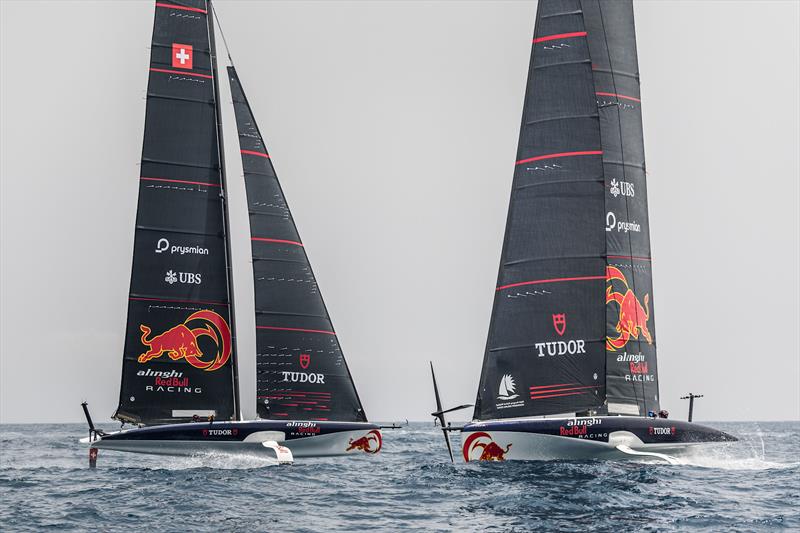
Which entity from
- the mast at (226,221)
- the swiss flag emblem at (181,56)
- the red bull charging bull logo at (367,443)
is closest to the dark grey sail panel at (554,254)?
the red bull charging bull logo at (367,443)


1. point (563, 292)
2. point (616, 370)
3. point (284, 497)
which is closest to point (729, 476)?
point (616, 370)

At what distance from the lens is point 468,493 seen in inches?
910

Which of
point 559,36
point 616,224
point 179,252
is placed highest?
point 559,36

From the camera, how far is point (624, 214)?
30406 millimetres

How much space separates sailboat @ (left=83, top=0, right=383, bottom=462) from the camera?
31.2 meters

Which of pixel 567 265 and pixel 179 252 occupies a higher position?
pixel 179 252

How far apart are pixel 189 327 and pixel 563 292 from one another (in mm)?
10907

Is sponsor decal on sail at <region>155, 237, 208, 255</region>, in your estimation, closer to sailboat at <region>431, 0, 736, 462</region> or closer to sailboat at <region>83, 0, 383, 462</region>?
sailboat at <region>83, 0, 383, 462</region>

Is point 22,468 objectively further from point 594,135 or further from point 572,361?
point 594,135

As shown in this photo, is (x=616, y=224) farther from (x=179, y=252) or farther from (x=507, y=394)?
(x=179, y=252)

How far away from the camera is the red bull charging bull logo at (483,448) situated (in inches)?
1060

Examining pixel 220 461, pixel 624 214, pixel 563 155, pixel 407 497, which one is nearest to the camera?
pixel 407 497

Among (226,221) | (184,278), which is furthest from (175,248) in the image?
(226,221)

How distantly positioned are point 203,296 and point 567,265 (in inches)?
421
